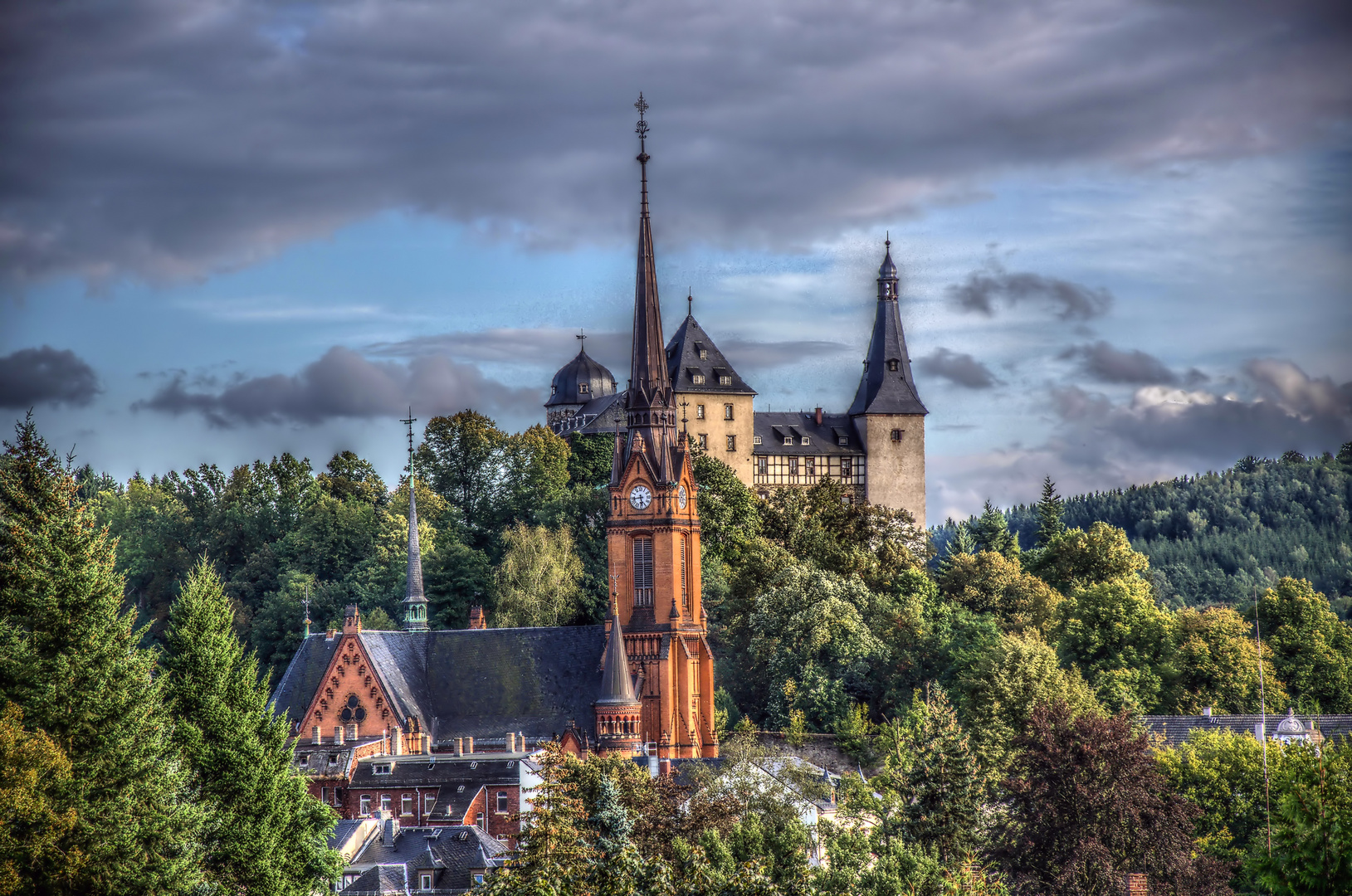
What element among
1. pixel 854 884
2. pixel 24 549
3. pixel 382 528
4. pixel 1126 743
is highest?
pixel 382 528

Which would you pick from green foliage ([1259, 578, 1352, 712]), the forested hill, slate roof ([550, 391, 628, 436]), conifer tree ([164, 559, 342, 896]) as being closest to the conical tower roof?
conifer tree ([164, 559, 342, 896])

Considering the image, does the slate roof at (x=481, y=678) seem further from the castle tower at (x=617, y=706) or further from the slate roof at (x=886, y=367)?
the slate roof at (x=886, y=367)

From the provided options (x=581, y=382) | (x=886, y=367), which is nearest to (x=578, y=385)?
(x=581, y=382)

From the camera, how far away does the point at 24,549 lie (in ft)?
133

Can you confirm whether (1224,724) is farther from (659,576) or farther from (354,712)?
(354,712)

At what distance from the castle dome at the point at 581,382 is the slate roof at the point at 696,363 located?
9507 millimetres

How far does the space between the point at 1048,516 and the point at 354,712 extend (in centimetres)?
5867

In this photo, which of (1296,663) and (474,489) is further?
(474,489)

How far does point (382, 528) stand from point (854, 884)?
197 feet

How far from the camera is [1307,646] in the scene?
8512cm

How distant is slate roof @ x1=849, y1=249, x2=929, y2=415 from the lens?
124 m

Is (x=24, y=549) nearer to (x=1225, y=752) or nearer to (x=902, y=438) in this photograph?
(x=1225, y=752)

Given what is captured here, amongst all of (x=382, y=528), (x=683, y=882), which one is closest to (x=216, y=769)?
(x=683, y=882)

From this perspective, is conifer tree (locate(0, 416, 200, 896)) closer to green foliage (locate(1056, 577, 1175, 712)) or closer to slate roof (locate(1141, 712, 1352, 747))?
slate roof (locate(1141, 712, 1352, 747))
